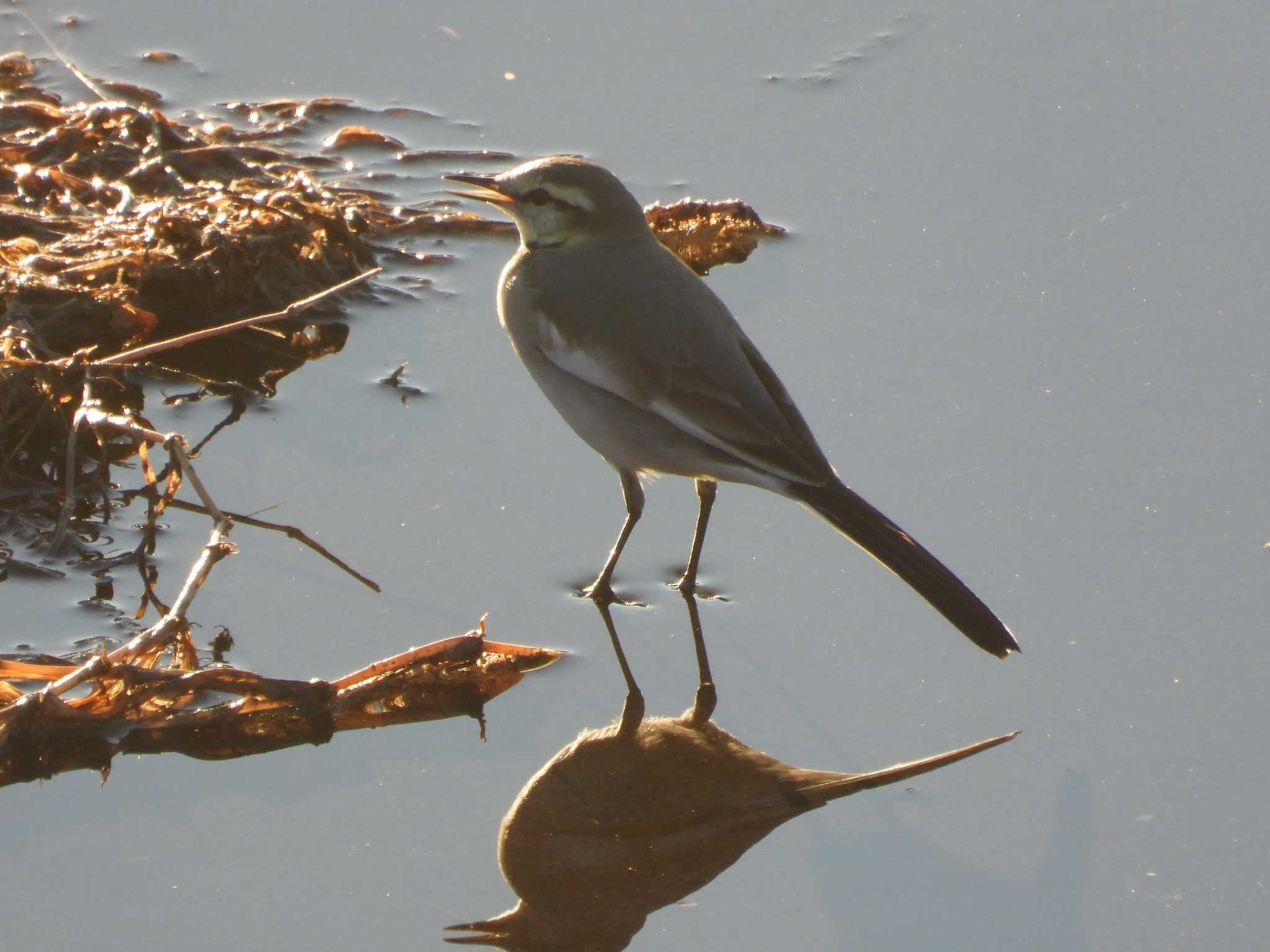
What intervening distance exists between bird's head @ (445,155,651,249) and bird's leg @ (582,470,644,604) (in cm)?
78

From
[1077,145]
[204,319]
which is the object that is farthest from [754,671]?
[1077,145]

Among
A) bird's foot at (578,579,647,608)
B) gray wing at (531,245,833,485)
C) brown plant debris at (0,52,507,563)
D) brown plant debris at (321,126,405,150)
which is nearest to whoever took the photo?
gray wing at (531,245,833,485)

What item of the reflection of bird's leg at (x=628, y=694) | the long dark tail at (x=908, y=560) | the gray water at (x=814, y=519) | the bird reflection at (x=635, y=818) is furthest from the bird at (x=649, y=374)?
the bird reflection at (x=635, y=818)

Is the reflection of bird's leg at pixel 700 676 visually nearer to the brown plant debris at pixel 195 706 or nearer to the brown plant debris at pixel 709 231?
the brown plant debris at pixel 195 706

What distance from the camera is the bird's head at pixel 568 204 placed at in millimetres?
5480

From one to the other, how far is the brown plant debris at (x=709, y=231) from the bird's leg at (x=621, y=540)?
5.05ft

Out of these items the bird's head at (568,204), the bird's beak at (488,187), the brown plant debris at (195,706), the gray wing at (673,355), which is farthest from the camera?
the bird's beak at (488,187)

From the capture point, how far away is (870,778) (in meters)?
4.32

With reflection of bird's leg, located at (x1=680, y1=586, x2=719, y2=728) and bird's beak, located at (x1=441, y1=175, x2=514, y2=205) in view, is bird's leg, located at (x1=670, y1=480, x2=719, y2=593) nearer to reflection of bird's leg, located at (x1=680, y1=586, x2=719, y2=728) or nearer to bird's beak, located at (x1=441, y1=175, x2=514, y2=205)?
reflection of bird's leg, located at (x1=680, y1=586, x2=719, y2=728)

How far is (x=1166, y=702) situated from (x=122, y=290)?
142 inches

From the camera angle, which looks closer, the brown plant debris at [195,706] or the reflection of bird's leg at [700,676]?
the brown plant debris at [195,706]

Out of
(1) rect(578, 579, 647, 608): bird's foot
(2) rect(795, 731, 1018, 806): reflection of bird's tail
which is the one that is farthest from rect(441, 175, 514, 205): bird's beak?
(2) rect(795, 731, 1018, 806): reflection of bird's tail

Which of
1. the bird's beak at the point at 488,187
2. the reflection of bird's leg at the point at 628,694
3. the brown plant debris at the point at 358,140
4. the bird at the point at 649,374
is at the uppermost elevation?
the bird's beak at the point at 488,187

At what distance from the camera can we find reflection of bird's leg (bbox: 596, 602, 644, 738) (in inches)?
179
